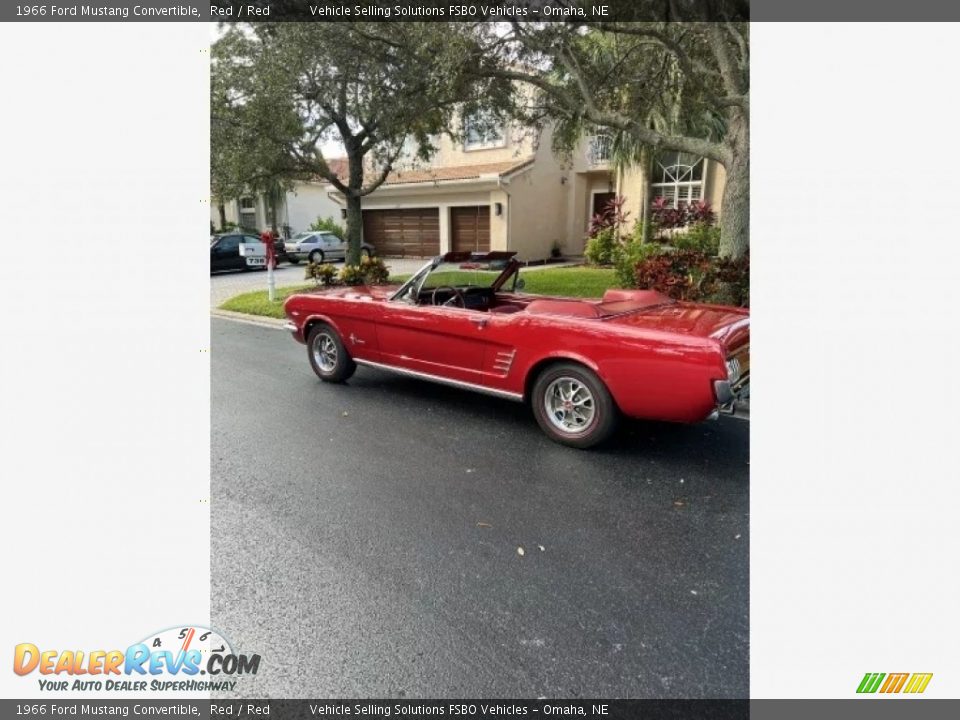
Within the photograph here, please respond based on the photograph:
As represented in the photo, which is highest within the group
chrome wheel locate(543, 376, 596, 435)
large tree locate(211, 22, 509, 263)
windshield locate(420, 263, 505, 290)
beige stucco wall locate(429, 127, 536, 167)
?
beige stucco wall locate(429, 127, 536, 167)

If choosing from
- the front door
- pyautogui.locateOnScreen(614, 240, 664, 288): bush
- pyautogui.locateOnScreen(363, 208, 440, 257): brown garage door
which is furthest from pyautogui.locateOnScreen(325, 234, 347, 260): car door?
pyautogui.locateOnScreen(614, 240, 664, 288): bush

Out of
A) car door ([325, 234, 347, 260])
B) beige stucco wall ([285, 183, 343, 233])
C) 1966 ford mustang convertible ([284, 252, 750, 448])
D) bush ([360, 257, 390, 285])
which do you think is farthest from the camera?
beige stucco wall ([285, 183, 343, 233])

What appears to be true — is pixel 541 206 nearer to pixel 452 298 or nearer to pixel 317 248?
pixel 317 248

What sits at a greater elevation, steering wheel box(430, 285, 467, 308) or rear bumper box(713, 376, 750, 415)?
steering wheel box(430, 285, 467, 308)

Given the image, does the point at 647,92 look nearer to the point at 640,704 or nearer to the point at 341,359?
the point at 341,359

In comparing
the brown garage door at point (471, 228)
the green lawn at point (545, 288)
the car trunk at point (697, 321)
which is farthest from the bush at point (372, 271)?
the car trunk at point (697, 321)

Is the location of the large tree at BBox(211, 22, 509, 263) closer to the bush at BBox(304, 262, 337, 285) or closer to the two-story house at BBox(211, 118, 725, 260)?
the bush at BBox(304, 262, 337, 285)

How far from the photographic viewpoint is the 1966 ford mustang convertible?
3.61 meters

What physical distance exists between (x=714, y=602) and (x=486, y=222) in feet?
58.5

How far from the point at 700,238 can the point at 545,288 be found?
480 centimetres

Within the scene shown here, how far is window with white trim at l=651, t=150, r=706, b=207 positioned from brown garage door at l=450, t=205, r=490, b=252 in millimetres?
5446

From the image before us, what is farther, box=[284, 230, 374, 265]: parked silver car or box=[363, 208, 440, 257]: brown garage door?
box=[284, 230, 374, 265]: parked silver car

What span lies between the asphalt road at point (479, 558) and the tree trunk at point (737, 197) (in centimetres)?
449
